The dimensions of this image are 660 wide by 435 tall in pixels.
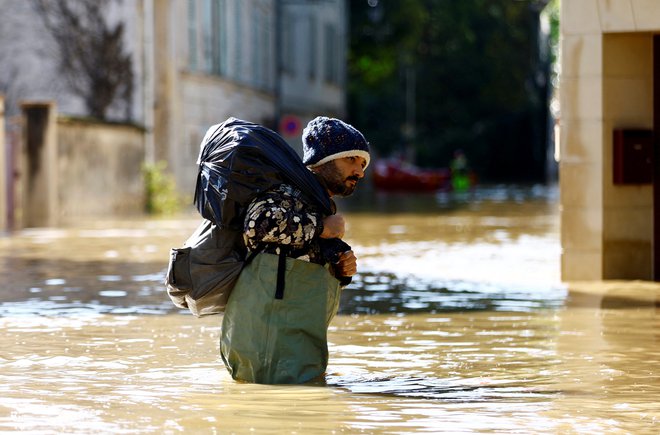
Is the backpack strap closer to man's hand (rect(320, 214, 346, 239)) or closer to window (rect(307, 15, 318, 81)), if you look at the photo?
man's hand (rect(320, 214, 346, 239))

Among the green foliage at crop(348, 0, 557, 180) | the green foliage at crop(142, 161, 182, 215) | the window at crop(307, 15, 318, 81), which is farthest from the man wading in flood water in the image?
the green foliage at crop(348, 0, 557, 180)

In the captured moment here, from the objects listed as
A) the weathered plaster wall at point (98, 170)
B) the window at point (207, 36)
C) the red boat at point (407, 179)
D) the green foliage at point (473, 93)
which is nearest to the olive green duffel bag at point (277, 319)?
the weathered plaster wall at point (98, 170)

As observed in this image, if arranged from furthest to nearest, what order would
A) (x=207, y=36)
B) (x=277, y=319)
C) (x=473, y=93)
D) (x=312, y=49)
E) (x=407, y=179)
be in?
(x=473, y=93) < (x=312, y=49) < (x=407, y=179) < (x=207, y=36) < (x=277, y=319)

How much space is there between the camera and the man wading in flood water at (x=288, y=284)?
300 inches

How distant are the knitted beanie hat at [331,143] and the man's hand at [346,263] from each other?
46 centimetres

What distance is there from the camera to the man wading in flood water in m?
7.62

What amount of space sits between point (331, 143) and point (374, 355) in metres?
1.95

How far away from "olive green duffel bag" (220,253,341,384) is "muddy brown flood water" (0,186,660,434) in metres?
0.12

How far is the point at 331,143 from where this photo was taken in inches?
311

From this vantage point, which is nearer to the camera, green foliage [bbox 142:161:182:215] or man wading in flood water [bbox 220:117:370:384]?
man wading in flood water [bbox 220:117:370:384]

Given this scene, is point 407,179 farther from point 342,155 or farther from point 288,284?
point 288,284

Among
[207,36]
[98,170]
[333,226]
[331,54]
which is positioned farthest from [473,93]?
[333,226]

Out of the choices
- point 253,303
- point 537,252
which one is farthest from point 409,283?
point 253,303

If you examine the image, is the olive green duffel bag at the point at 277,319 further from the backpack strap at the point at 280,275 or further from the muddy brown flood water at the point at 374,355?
the muddy brown flood water at the point at 374,355
